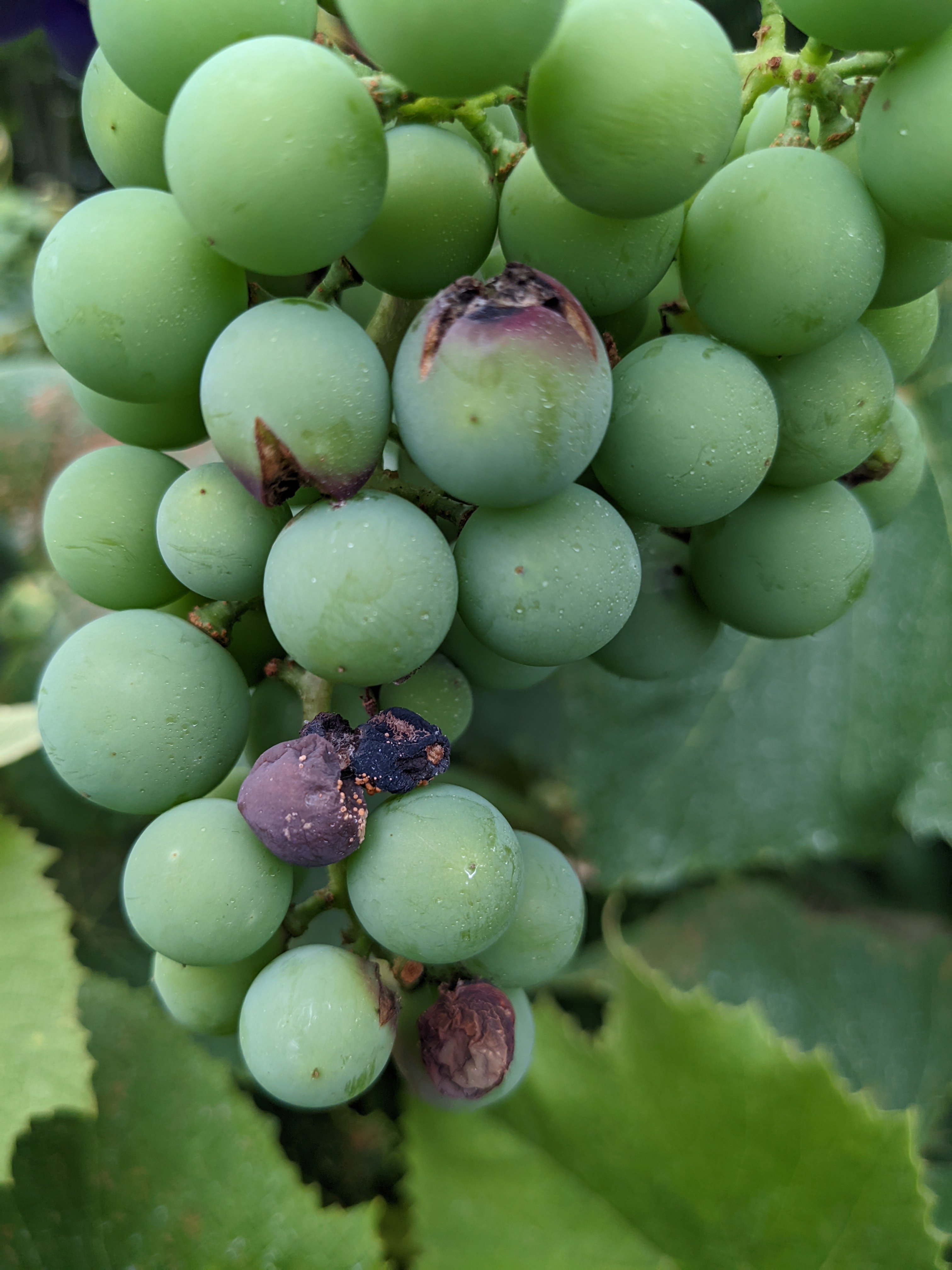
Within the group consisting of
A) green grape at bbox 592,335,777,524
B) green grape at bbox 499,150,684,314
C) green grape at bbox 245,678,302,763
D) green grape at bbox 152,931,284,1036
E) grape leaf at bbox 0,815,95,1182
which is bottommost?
grape leaf at bbox 0,815,95,1182

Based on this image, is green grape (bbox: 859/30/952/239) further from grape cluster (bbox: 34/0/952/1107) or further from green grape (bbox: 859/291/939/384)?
green grape (bbox: 859/291/939/384)

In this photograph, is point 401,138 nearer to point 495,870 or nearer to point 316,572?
point 316,572

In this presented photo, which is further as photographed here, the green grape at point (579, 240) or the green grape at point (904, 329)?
the green grape at point (904, 329)

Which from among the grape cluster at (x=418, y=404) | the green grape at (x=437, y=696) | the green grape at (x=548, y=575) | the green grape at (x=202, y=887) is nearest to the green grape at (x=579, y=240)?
the grape cluster at (x=418, y=404)

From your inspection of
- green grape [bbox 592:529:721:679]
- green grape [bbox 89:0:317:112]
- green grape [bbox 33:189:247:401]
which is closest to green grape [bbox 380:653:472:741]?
green grape [bbox 592:529:721:679]

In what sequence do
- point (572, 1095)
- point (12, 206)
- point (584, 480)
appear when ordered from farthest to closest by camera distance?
point (12, 206) < point (572, 1095) < point (584, 480)

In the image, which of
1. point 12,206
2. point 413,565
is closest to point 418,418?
point 413,565

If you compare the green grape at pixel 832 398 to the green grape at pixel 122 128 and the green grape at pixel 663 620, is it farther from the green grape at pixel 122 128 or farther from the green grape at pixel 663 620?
the green grape at pixel 122 128
